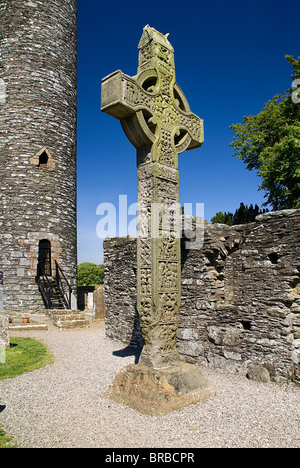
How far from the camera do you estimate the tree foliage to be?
1835 centimetres

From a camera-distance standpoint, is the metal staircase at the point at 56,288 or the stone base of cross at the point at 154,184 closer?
the stone base of cross at the point at 154,184

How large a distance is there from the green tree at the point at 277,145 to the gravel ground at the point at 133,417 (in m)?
9.97

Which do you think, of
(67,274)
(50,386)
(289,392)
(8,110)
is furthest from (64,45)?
(289,392)

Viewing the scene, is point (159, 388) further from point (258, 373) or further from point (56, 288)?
point (56, 288)

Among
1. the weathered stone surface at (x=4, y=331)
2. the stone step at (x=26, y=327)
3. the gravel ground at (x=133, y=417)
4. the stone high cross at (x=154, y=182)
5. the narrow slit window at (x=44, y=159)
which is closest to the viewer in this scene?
the gravel ground at (x=133, y=417)

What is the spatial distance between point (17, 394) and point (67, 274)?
31.6 ft

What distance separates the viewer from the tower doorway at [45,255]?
14.4 meters

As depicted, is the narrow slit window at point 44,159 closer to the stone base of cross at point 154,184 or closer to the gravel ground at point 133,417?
the gravel ground at point 133,417

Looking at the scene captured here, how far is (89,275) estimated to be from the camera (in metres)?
31.5

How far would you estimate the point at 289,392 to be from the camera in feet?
16.0

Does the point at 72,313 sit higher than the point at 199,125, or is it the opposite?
the point at 199,125

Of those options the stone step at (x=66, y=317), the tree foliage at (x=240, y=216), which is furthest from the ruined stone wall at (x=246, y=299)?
the tree foliage at (x=240, y=216)
